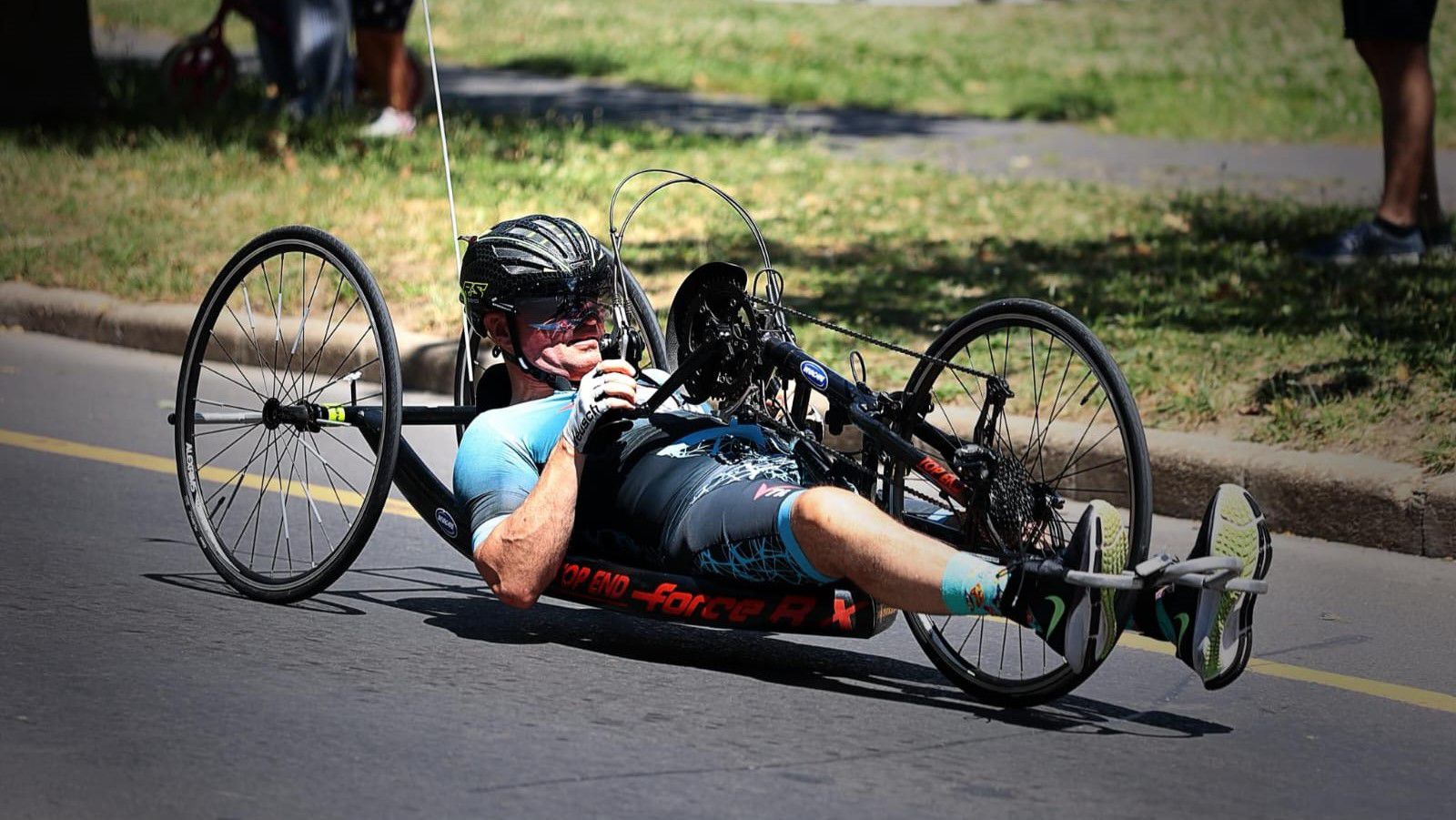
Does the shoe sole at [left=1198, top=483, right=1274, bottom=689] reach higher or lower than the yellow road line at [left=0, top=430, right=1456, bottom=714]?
higher

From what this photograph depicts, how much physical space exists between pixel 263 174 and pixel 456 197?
112 cm

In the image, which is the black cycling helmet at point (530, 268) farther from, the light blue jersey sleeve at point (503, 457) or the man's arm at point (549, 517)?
the man's arm at point (549, 517)

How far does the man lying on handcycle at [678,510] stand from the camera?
13.0 ft

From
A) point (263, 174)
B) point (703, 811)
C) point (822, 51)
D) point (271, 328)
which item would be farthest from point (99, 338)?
point (822, 51)

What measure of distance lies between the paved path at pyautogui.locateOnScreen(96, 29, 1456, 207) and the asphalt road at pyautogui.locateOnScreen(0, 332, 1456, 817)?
6.13 meters

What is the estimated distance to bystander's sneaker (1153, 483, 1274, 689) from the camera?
3953 millimetres

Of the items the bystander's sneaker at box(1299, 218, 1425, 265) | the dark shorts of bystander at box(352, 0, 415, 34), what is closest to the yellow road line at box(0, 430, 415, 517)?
the bystander's sneaker at box(1299, 218, 1425, 265)

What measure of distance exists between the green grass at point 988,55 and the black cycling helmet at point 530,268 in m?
9.54

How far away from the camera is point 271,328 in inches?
327

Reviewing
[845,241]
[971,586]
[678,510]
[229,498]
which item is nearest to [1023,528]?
[971,586]

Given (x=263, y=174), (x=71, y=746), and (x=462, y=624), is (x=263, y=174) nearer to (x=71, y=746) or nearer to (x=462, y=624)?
(x=462, y=624)

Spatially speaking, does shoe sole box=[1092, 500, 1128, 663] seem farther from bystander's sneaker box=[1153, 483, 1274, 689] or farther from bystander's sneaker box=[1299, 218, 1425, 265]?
bystander's sneaker box=[1299, 218, 1425, 265]

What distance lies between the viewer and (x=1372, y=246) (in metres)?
8.80

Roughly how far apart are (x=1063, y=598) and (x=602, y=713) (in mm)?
984
